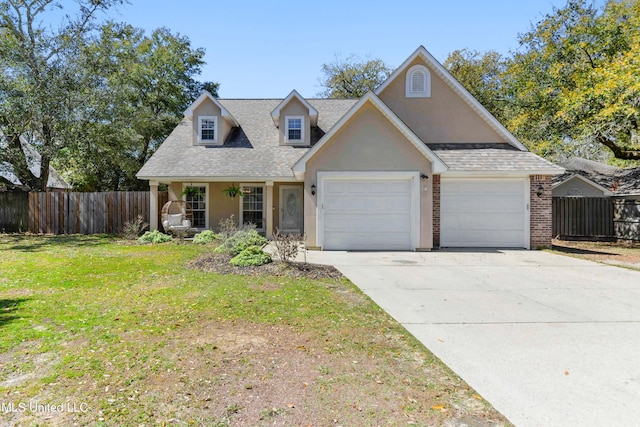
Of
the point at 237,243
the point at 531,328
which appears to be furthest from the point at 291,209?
the point at 531,328

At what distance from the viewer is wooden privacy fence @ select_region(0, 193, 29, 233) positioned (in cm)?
1722

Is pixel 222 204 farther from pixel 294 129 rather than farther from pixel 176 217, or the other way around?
pixel 294 129

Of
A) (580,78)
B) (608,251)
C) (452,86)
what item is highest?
(580,78)

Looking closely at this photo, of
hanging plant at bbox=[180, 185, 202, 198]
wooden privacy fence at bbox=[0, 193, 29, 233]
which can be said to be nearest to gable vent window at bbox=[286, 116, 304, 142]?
hanging plant at bbox=[180, 185, 202, 198]

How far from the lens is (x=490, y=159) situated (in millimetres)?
13039

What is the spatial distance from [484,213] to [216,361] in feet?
37.6

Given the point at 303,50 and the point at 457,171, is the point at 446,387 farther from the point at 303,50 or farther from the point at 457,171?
the point at 303,50

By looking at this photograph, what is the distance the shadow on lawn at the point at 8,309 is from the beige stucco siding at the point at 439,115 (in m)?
12.4

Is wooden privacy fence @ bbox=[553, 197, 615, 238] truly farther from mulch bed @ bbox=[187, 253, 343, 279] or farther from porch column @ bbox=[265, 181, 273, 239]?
mulch bed @ bbox=[187, 253, 343, 279]

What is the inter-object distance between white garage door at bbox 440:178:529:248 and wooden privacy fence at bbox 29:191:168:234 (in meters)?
12.2

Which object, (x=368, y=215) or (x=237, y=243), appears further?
(x=368, y=215)

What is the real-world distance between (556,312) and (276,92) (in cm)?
2098

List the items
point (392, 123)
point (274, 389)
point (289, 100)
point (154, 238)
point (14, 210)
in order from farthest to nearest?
1. point (14, 210)
2. point (289, 100)
3. point (154, 238)
4. point (392, 123)
5. point (274, 389)

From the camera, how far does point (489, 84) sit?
28047 mm
